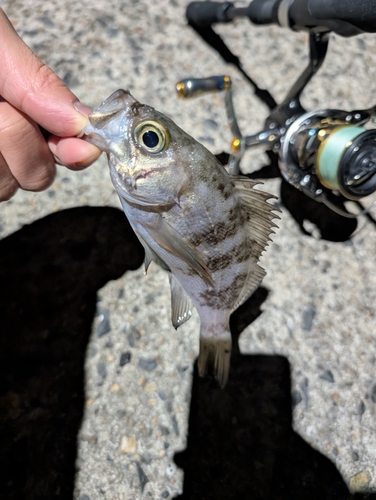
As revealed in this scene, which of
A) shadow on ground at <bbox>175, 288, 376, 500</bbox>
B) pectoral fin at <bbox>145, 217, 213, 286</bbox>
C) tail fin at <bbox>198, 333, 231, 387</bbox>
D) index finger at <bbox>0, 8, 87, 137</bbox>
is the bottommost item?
shadow on ground at <bbox>175, 288, 376, 500</bbox>

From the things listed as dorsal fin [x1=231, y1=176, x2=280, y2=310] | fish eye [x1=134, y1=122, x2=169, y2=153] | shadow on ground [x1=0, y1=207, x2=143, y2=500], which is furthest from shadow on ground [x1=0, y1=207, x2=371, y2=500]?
fish eye [x1=134, y1=122, x2=169, y2=153]

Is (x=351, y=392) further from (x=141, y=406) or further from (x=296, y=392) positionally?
(x=141, y=406)

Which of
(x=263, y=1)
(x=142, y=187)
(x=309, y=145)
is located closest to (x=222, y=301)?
(x=142, y=187)

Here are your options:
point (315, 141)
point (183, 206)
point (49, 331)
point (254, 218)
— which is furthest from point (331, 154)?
point (49, 331)

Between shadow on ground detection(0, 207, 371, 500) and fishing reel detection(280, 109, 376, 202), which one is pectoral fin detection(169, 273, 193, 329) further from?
fishing reel detection(280, 109, 376, 202)

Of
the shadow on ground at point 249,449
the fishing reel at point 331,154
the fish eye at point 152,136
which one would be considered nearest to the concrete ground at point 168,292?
the shadow on ground at point 249,449

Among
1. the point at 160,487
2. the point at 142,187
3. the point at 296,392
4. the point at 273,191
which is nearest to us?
the point at 142,187

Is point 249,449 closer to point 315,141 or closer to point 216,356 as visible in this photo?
point 216,356
